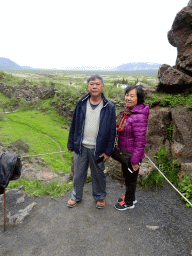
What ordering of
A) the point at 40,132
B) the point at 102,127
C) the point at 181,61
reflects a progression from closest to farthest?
the point at 102,127 < the point at 181,61 < the point at 40,132

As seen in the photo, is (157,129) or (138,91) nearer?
(138,91)

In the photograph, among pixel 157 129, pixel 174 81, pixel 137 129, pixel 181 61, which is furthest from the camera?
pixel 181 61

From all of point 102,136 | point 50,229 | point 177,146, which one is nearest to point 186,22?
point 177,146

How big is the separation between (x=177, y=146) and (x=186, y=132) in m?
0.43

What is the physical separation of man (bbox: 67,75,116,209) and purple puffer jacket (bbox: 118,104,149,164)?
11.9 inches

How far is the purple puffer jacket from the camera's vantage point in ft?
9.82

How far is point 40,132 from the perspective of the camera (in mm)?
20000

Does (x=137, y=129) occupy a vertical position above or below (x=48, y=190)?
above

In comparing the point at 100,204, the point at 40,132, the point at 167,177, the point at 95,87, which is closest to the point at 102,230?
the point at 100,204

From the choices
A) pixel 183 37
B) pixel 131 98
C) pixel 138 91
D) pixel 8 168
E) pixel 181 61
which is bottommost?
pixel 8 168

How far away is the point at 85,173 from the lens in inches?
144

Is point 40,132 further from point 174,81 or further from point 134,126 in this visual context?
point 134,126

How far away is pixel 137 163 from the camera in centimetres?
309

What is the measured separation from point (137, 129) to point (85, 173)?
145 centimetres
